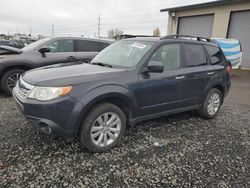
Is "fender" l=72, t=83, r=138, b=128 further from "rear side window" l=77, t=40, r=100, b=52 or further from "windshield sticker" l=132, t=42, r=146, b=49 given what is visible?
"rear side window" l=77, t=40, r=100, b=52

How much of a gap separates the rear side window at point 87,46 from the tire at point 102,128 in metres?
3.92

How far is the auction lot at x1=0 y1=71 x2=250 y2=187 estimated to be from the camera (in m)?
2.41

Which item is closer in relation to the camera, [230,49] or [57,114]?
[57,114]

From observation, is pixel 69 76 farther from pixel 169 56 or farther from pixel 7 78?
pixel 7 78

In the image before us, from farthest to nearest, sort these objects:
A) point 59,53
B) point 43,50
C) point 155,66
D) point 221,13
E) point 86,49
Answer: point 221,13 → point 86,49 → point 59,53 → point 43,50 → point 155,66

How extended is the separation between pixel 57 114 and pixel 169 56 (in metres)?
2.18

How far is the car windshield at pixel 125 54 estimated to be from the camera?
11.1ft

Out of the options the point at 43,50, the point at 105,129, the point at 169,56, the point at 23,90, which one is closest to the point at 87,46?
the point at 43,50

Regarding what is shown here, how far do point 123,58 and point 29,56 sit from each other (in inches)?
125

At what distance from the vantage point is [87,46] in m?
6.51

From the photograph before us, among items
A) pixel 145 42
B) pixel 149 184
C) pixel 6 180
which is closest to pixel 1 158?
pixel 6 180

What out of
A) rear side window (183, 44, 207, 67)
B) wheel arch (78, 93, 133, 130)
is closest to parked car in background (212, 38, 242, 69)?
rear side window (183, 44, 207, 67)

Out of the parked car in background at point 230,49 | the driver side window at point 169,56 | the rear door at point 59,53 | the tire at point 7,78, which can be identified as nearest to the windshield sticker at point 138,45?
the driver side window at point 169,56

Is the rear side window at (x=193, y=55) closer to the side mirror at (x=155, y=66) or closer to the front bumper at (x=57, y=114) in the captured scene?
the side mirror at (x=155, y=66)
